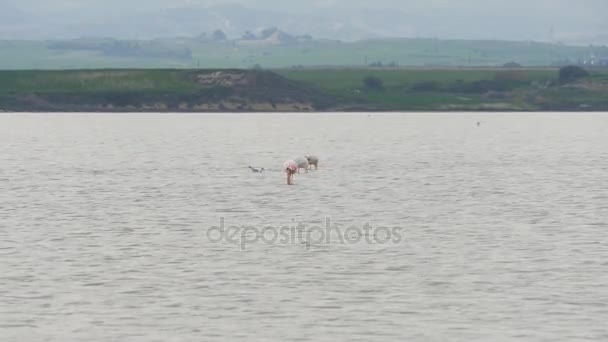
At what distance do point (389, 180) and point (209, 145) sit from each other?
156 ft

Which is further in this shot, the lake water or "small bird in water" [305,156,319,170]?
"small bird in water" [305,156,319,170]

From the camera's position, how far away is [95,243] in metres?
46.1

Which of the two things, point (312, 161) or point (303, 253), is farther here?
point (312, 161)

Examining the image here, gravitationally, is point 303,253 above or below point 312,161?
above

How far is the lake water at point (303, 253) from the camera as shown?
32594 mm

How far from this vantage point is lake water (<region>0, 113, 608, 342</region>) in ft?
107

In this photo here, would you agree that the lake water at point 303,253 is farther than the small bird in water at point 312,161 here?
No

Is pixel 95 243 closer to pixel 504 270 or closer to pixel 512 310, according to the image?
pixel 504 270

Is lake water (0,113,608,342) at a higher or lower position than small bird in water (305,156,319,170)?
higher

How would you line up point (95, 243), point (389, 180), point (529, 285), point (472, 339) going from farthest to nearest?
point (389, 180), point (95, 243), point (529, 285), point (472, 339)

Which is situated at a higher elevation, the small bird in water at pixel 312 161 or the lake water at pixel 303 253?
the lake water at pixel 303 253

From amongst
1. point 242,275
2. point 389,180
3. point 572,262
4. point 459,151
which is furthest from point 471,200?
point 459,151

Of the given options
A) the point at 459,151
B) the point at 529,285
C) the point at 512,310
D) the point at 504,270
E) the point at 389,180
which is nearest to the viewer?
the point at 512,310

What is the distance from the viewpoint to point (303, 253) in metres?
43.7
